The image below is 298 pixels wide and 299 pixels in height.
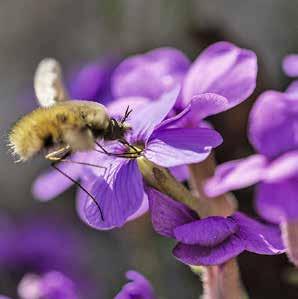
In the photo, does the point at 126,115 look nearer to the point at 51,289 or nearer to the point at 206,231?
the point at 206,231

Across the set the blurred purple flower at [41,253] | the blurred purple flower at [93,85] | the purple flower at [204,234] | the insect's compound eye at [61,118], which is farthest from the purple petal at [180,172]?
the blurred purple flower at [41,253]

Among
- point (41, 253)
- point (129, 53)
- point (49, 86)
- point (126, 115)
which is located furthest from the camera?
point (129, 53)

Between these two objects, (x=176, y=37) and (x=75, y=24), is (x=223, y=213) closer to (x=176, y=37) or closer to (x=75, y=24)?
(x=176, y=37)

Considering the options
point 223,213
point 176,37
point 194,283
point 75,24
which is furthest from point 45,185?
point 75,24

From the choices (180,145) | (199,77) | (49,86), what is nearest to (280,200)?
(180,145)

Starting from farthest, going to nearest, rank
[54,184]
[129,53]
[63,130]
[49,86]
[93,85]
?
[129,53] < [93,85] < [54,184] < [49,86] < [63,130]

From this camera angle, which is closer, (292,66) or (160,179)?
(160,179)
